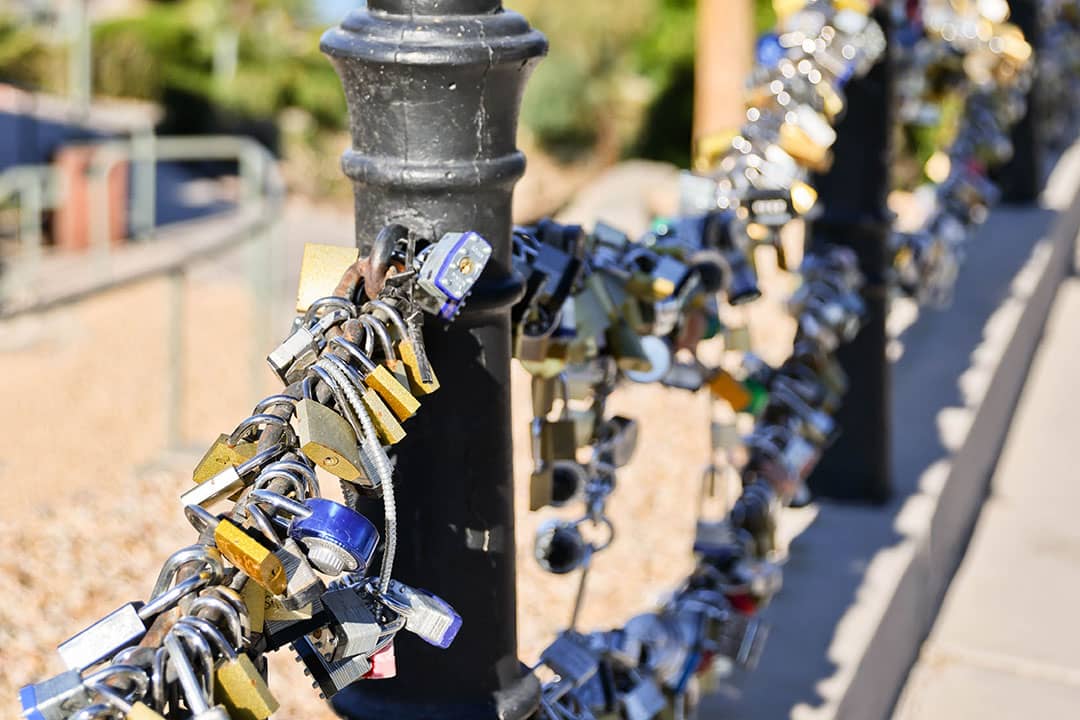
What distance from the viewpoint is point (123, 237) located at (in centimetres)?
1541

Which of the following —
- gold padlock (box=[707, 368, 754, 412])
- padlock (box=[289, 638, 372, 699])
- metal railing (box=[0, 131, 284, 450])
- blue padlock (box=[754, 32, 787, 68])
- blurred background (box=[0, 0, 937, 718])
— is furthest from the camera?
metal railing (box=[0, 131, 284, 450])

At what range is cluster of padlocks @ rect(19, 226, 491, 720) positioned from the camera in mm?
963

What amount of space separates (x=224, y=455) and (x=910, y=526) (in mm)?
2070

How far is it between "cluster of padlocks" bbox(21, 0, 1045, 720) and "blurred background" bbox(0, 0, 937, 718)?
91 cm

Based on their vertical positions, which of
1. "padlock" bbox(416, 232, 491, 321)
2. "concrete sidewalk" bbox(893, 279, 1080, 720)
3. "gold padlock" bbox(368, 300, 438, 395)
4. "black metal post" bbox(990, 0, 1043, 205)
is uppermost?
"padlock" bbox(416, 232, 491, 321)

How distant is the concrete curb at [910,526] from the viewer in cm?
234

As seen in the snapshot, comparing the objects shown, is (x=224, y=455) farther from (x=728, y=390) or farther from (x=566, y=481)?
(x=728, y=390)

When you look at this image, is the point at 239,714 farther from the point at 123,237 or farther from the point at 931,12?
the point at 123,237

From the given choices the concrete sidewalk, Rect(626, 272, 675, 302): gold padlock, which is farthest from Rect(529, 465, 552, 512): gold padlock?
the concrete sidewalk

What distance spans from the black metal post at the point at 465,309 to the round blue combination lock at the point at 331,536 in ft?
1.11

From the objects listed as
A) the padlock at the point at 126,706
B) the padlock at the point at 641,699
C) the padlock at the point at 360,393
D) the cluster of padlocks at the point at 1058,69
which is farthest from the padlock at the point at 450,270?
the cluster of padlocks at the point at 1058,69

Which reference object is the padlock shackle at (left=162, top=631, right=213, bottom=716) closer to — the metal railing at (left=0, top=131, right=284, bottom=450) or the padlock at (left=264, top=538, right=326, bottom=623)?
the padlock at (left=264, top=538, right=326, bottom=623)

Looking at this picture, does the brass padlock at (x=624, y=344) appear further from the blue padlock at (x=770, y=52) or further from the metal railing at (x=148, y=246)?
the metal railing at (x=148, y=246)

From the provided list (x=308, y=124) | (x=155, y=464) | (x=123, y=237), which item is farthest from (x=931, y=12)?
(x=308, y=124)
